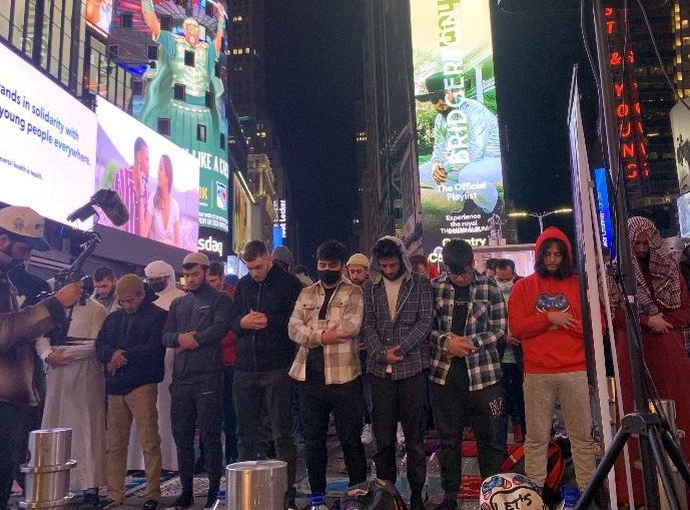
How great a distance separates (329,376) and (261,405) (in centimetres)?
76

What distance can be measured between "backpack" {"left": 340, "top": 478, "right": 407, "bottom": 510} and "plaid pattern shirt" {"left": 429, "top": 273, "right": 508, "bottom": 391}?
1552 millimetres

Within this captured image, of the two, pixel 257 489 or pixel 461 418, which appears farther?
pixel 461 418

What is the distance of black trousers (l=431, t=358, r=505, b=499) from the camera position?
4840mm

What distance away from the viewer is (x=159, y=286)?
675cm

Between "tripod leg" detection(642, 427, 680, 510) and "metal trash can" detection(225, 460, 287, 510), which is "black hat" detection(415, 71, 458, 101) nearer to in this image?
"tripod leg" detection(642, 427, 680, 510)

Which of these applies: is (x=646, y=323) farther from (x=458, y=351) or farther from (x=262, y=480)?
(x=262, y=480)

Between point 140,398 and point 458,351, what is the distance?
2.92 m

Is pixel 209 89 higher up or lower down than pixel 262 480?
higher up

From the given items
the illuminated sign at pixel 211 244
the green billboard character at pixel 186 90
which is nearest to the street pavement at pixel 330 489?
the illuminated sign at pixel 211 244

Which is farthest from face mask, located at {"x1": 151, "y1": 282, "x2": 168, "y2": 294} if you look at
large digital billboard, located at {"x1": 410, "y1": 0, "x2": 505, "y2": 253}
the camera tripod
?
large digital billboard, located at {"x1": 410, "y1": 0, "x2": 505, "y2": 253}

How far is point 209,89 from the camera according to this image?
45.1m

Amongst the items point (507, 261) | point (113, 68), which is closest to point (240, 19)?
point (113, 68)

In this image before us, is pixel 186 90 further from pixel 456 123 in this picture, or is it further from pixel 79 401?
pixel 79 401

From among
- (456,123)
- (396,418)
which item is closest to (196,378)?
(396,418)
